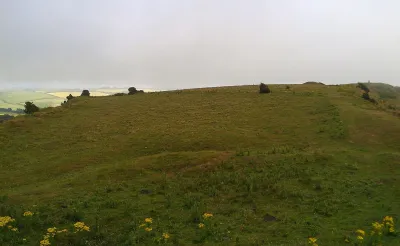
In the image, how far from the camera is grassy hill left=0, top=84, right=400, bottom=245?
15.7m

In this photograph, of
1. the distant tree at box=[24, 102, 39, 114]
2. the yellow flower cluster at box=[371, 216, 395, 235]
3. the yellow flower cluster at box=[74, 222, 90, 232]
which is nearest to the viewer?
the yellow flower cluster at box=[371, 216, 395, 235]

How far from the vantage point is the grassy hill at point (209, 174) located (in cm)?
1570

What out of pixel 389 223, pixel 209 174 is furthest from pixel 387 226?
pixel 209 174

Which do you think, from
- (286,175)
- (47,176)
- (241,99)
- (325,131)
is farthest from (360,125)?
(47,176)

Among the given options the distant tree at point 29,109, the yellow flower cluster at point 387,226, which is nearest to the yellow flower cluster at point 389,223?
the yellow flower cluster at point 387,226

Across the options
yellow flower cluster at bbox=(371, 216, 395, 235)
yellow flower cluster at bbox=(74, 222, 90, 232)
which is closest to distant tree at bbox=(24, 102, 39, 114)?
yellow flower cluster at bbox=(74, 222, 90, 232)

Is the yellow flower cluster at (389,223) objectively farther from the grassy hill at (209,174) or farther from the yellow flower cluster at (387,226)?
the grassy hill at (209,174)

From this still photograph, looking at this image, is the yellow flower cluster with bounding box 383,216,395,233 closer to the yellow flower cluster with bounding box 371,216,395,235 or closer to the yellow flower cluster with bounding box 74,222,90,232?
the yellow flower cluster with bounding box 371,216,395,235

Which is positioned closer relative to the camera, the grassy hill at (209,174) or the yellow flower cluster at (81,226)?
the yellow flower cluster at (81,226)

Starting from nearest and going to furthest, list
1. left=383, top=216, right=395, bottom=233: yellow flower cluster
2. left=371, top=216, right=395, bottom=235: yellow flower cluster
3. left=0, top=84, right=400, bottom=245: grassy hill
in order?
left=371, top=216, right=395, bottom=235: yellow flower cluster, left=383, top=216, right=395, bottom=233: yellow flower cluster, left=0, top=84, right=400, bottom=245: grassy hill

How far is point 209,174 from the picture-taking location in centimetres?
2442

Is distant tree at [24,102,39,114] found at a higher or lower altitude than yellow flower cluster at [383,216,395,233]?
higher

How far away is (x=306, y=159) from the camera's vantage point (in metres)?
26.1

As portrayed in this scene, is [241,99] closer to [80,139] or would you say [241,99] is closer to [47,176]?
[80,139]
